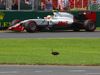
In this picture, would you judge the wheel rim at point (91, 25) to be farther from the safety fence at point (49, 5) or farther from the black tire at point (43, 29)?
the black tire at point (43, 29)

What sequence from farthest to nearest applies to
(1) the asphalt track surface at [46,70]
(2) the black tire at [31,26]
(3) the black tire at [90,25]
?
(3) the black tire at [90,25] → (2) the black tire at [31,26] → (1) the asphalt track surface at [46,70]

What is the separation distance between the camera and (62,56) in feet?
40.3

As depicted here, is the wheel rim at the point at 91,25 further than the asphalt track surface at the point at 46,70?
Yes

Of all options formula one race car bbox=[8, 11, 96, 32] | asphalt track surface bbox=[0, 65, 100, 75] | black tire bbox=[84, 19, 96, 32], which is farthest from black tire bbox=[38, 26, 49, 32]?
asphalt track surface bbox=[0, 65, 100, 75]

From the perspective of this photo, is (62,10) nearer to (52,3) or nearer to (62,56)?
(52,3)

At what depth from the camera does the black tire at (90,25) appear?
25188 mm

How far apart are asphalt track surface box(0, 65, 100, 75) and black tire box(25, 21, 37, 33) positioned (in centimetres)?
1348

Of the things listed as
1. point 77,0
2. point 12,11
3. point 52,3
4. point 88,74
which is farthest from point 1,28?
point 88,74

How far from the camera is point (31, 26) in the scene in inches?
939

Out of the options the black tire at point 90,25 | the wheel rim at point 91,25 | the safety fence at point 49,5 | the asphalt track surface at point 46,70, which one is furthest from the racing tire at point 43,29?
the asphalt track surface at point 46,70

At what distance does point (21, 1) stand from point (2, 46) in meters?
11.1

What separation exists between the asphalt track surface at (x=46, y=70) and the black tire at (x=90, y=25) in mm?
15198

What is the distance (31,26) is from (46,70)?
1444 cm

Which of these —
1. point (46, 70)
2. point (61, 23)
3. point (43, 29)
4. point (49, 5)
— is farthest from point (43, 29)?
point (46, 70)
